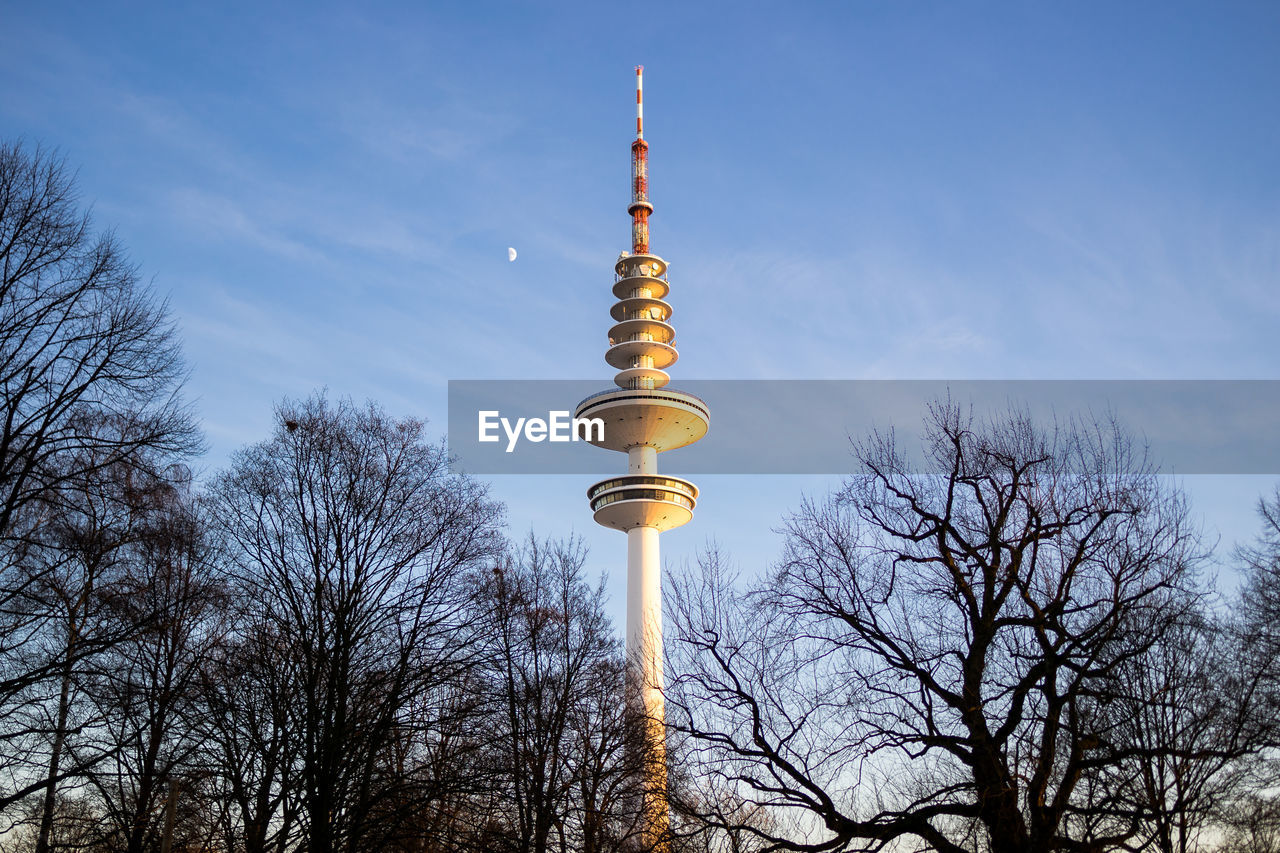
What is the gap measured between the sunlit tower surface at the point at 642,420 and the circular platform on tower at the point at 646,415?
0.08m

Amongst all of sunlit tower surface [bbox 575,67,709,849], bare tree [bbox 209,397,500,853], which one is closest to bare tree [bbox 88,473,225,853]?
bare tree [bbox 209,397,500,853]

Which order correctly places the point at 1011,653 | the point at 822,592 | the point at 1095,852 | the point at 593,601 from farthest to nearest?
the point at 593,601 < the point at 822,592 < the point at 1011,653 < the point at 1095,852

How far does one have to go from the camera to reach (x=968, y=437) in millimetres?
19156

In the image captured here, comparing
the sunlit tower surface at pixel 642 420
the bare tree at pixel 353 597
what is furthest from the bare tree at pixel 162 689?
the sunlit tower surface at pixel 642 420

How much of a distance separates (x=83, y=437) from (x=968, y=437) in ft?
47.0

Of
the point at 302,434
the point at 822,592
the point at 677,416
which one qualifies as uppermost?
the point at 677,416

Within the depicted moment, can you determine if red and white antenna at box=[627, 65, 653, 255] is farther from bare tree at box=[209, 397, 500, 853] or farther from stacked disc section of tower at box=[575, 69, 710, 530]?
bare tree at box=[209, 397, 500, 853]

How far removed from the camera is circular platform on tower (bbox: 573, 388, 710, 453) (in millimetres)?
85062

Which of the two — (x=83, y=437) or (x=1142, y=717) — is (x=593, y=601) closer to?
(x=1142, y=717)

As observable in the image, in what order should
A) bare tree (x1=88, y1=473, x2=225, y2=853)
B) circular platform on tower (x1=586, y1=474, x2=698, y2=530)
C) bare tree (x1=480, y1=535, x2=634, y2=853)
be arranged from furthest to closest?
circular platform on tower (x1=586, y1=474, x2=698, y2=530) → bare tree (x1=480, y1=535, x2=634, y2=853) → bare tree (x1=88, y1=473, x2=225, y2=853)

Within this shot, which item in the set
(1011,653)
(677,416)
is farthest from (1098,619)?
(677,416)

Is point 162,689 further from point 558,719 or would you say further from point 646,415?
point 646,415

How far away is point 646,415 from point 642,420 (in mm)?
666

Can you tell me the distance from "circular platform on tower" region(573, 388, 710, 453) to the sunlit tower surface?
3.1 inches
